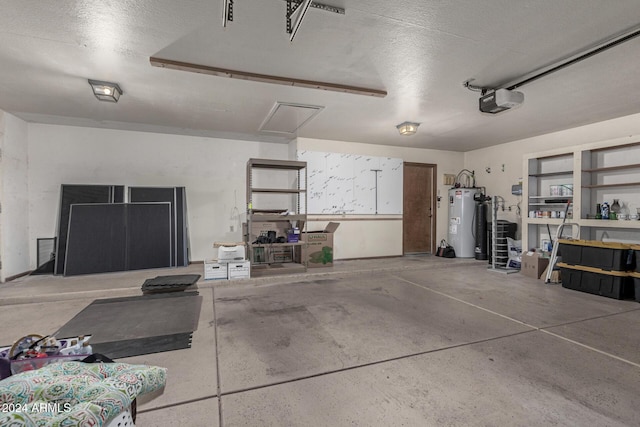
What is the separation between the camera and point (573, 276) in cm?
431

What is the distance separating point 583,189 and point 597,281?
1623mm

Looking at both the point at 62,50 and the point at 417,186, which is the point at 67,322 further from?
the point at 417,186

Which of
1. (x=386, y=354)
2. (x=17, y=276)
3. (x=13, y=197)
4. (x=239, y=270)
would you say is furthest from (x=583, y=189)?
(x=17, y=276)

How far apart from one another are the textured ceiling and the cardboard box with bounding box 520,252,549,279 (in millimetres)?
2293

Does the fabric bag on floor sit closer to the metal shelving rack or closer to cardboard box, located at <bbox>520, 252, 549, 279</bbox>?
cardboard box, located at <bbox>520, 252, 549, 279</bbox>

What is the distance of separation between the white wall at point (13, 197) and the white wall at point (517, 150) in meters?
7.49

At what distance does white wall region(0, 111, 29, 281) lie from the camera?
168 inches

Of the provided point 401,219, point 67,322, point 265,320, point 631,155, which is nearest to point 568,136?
point 631,155

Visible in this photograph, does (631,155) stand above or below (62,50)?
below

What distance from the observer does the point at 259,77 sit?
3.25 m

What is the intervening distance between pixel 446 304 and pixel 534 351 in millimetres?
1214

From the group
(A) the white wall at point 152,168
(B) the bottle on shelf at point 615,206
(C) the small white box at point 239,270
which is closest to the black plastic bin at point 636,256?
(B) the bottle on shelf at point 615,206

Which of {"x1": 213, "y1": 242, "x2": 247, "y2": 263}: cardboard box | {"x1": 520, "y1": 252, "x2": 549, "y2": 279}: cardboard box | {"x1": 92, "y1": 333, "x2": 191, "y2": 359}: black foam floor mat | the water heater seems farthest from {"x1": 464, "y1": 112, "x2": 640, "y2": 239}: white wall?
{"x1": 92, "y1": 333, "x2": 191, "y2": 359}: black foam floor mat

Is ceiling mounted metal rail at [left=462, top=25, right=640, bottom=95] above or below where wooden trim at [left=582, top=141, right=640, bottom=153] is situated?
above
